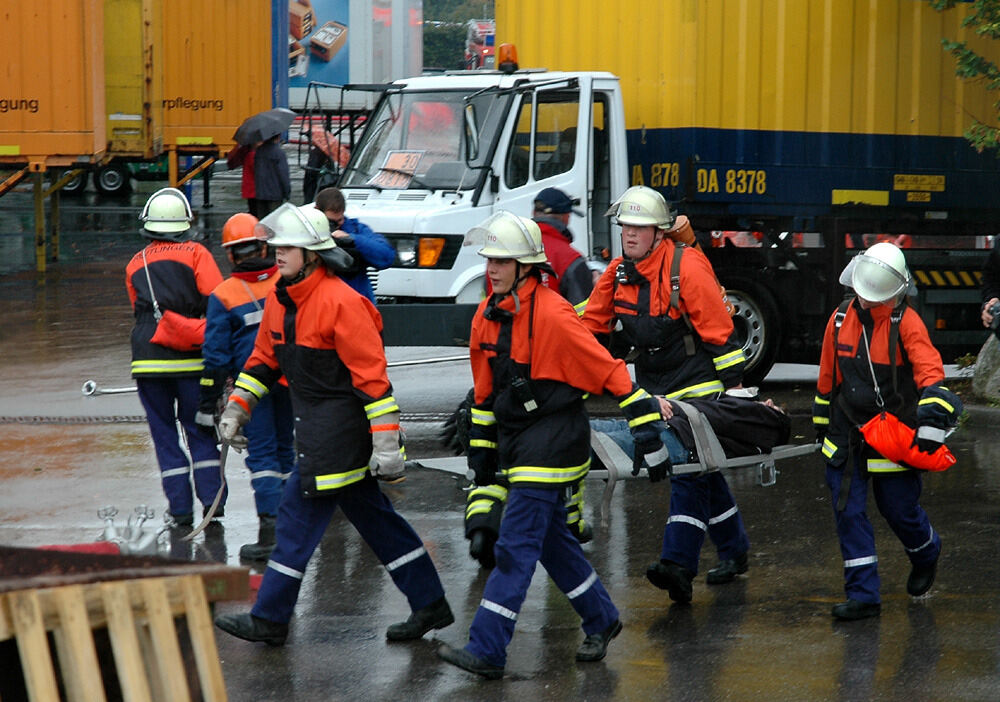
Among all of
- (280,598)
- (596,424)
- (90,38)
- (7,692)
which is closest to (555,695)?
(280,598)

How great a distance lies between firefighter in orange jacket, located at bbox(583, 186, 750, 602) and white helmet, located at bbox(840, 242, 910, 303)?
64cm

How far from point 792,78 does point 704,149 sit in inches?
34.7

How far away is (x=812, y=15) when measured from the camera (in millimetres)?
10867

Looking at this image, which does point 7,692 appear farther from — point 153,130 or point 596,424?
point 153,130

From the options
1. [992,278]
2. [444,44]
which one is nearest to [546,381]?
[992,278]

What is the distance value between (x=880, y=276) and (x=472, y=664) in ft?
7.59

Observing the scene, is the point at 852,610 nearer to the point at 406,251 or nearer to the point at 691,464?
the point at 691,464

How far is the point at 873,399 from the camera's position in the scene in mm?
5895

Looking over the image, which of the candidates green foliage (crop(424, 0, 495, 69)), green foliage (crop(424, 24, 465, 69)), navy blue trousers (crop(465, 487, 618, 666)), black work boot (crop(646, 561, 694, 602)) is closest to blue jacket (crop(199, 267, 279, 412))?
navy blue trousers (crop(465, 487, 618, 666))

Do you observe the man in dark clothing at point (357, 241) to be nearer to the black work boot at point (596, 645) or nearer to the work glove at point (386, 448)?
the work glove at point (386, 448)

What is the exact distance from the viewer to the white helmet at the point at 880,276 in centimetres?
578

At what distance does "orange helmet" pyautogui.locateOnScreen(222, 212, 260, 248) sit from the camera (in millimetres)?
7160

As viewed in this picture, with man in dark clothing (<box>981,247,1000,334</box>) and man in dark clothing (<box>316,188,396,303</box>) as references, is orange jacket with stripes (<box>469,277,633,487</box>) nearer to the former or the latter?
man in dark clothing (<box>316,188,396,303</box>)

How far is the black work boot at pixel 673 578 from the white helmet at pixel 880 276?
143 centimetres
